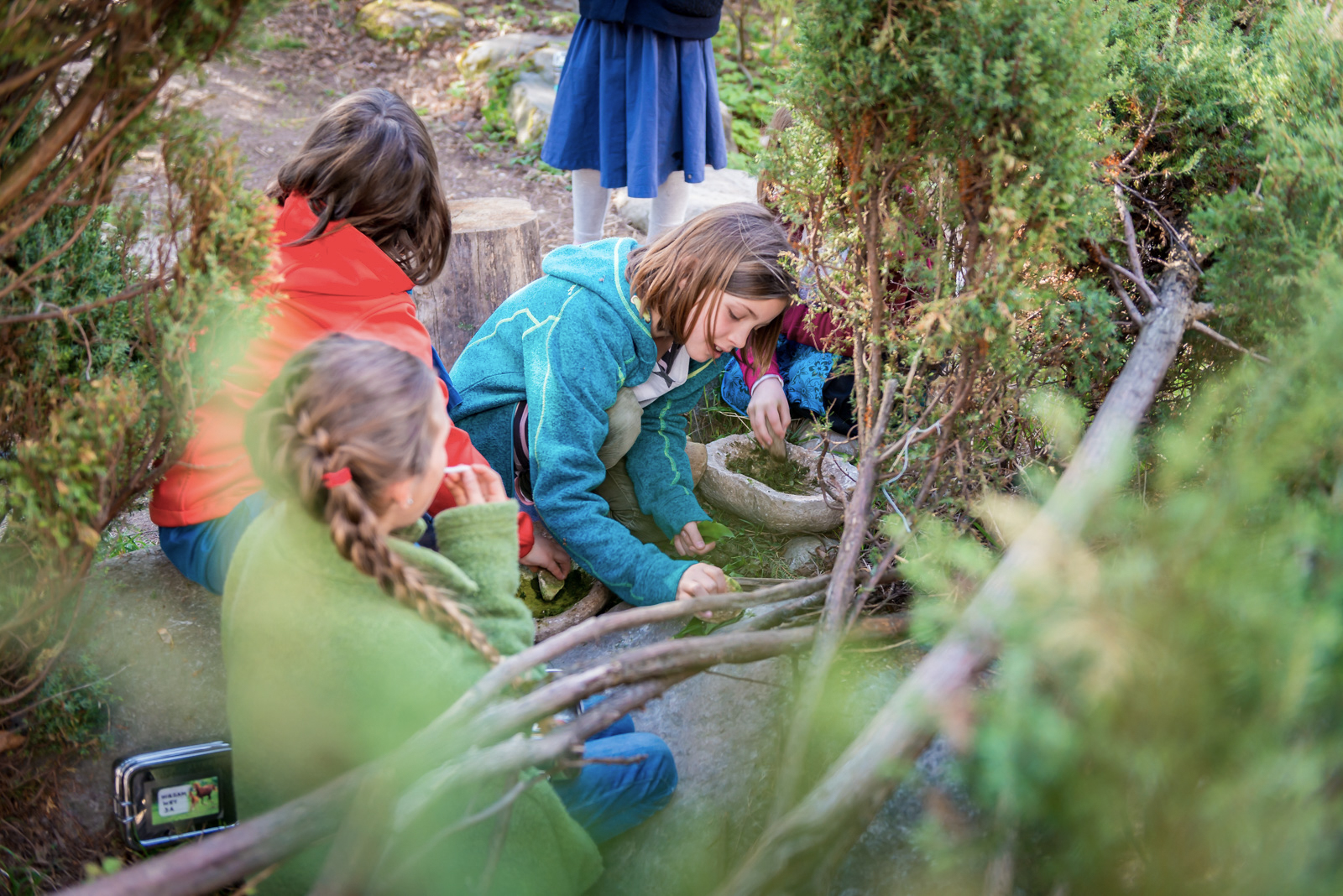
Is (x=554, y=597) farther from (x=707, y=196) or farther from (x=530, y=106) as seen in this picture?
(x=530, y=106)

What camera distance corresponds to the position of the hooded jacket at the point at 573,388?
2.62 meters

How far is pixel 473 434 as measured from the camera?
118 inches

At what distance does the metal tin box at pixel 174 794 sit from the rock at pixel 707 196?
4.40 meters

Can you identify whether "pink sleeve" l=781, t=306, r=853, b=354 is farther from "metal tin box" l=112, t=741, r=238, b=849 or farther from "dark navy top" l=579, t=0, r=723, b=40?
"metal tin box" l=112, t=741, r=238, b=849

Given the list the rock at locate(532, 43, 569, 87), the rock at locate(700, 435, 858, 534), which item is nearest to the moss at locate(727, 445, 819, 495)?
the rock at locate(700, 435, 858, 534)

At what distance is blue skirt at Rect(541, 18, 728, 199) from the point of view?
4.01 metres

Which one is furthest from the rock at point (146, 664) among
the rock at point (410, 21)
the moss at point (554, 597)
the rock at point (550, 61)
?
the rock at point (410, 21)

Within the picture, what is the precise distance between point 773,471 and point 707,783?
56.5 inches

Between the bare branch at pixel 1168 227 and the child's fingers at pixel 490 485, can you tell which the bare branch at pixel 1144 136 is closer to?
the bare branch at pixel 1168 227

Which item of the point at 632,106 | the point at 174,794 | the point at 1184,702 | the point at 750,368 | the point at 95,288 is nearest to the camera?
the point at 1184,702

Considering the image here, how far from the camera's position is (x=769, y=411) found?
10.2 feet

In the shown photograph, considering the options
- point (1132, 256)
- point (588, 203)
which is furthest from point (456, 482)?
point (588, 203)

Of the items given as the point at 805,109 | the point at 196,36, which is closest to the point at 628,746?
the point at 805,109

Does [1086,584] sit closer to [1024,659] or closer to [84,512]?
[1024,659]
